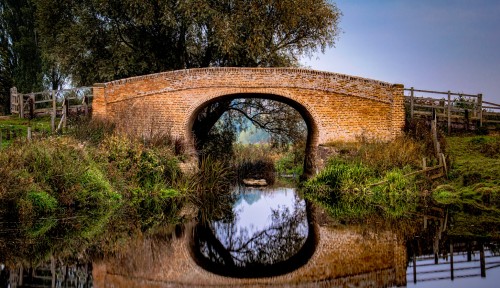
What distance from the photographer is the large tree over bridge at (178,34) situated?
26.4 meters

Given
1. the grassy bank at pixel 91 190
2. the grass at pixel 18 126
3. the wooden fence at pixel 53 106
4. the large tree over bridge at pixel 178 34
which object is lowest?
the grassy bank at pixel 91 190

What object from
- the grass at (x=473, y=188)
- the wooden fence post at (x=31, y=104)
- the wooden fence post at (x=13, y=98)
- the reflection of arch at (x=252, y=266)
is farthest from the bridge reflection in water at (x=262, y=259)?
the wooden fence post at (x=13, y=98)

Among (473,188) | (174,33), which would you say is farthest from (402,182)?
(174,33)

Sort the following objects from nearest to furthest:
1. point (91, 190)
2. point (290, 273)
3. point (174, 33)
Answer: point (290, 273), point (91, 190), point (174, 33)

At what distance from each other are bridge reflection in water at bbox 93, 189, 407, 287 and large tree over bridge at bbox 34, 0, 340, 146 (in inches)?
547

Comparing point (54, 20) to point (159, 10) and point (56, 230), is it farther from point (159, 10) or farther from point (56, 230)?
point (56, 230)

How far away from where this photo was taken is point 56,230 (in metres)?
12.6

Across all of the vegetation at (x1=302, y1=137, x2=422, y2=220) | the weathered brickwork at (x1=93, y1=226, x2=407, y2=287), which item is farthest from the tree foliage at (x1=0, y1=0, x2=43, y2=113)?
the weathered brickwork at (x1=93, y1=226, x2=407, y2=287)

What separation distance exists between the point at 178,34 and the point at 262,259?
1934cm

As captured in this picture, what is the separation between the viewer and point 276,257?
10.9 m

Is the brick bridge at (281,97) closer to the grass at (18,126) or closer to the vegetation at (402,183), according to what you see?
the vegetation at (402,183)

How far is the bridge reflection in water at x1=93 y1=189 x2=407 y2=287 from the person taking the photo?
8969 millimetres

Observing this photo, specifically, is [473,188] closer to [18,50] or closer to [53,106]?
[53,106]

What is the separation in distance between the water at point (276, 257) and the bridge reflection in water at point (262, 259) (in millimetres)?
17
